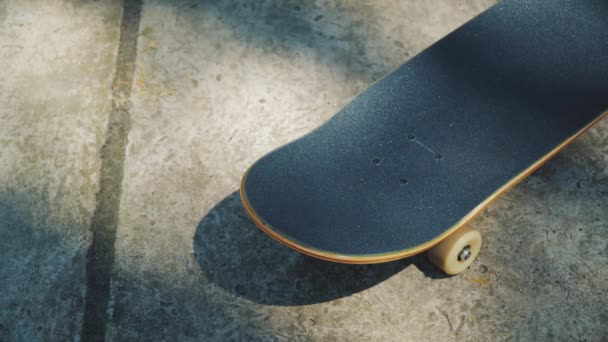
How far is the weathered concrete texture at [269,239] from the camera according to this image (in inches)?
85.7

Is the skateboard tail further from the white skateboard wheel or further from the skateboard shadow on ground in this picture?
the skateboard shadow on ground

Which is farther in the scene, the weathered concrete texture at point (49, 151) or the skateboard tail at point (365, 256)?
the weathered concrete texture at point (49, 151)

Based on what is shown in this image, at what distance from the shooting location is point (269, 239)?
2379mm

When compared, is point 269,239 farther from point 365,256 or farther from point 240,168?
point 365,256

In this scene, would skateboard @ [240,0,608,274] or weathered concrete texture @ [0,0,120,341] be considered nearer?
skateboard @ [240,0,608,274]

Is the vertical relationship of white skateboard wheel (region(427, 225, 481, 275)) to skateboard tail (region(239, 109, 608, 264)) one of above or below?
below

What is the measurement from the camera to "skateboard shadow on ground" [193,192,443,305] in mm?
2236

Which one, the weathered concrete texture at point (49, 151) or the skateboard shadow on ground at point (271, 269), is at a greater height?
the weathered concrete texture at point (49, 151)

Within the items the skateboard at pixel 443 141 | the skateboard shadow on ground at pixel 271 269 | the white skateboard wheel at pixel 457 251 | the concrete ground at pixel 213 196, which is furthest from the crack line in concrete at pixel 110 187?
the white skateboard wheel at pixel 457 251

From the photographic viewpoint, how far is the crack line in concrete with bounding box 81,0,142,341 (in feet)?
7.25

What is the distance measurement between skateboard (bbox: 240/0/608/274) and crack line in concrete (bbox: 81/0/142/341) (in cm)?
57

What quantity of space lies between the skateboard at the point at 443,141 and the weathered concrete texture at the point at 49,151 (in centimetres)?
70

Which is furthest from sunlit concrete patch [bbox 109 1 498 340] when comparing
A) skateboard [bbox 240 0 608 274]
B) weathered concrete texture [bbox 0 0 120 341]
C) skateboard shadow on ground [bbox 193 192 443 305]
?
skateboard [bbox 240 0 608 274]

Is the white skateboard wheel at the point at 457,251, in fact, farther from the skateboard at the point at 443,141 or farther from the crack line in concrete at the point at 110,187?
the crack line in concrete at the point at 110,187
